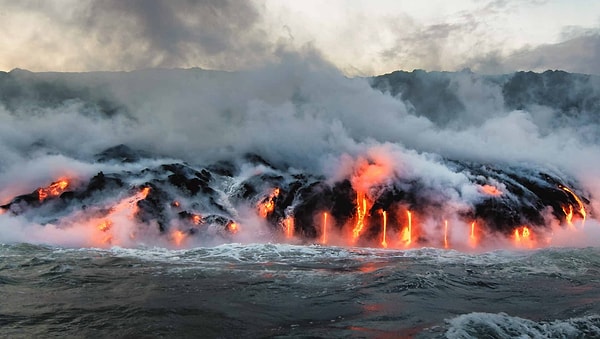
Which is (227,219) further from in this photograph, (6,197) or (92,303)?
(92,303)

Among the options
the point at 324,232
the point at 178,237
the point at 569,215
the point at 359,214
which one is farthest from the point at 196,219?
the point at 569,215

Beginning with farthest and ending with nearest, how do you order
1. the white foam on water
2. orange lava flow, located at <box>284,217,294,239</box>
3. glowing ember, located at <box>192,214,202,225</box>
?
orange lava flow, located at <box>284,217,294,239</box>
glowing ember, located at <box>192,214,202,225</box>
the white foam on water

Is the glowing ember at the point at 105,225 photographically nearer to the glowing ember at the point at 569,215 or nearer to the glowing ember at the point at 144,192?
the glowing ember at the point at 144,192

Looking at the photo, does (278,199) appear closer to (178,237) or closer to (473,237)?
(178,237)

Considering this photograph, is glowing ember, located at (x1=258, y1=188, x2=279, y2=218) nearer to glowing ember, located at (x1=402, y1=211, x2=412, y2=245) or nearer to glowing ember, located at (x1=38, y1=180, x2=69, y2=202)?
glowing ember, located at (x1=402, y1=211, x2=412, y2=245)

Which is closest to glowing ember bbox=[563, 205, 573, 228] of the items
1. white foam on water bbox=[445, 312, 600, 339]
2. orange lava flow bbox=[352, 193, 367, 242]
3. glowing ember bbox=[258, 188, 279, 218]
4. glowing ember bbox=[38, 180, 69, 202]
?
orange lava flow bbox=[352, 193, 367, 242]

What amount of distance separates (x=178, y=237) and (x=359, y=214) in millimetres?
15795

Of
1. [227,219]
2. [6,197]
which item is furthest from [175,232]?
[6,197]

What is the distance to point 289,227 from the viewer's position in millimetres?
42219

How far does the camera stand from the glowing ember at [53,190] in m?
41.1

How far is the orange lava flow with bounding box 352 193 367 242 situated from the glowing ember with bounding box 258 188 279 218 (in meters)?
7.40

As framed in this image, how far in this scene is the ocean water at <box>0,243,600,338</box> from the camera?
12.5m

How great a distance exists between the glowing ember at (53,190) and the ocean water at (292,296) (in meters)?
13.7

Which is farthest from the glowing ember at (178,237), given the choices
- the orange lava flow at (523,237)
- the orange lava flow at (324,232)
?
the orange lava flow at (523,237)
